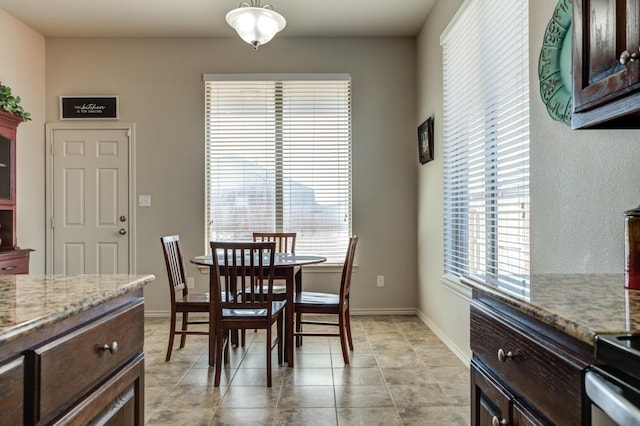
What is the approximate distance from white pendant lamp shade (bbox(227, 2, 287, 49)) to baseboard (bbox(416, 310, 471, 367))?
2.72 meters

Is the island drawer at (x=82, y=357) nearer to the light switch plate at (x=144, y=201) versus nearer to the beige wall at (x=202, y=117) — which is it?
the beige wall at (x=202, y=117)

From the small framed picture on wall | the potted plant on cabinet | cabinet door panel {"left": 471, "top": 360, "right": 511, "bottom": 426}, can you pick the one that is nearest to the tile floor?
cabinet door panel {"left": 471, "top": 360, "right": 511, "bottom": 426}

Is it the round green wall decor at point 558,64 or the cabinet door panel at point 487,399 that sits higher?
the round green wall decor at point 558,64

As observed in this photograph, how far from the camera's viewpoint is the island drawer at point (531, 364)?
2.47ft

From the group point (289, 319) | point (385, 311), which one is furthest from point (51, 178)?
point (385, 311)

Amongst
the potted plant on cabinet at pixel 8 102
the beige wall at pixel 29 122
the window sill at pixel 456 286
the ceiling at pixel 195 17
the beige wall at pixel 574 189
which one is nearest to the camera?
the beige wall at pixel 574 189

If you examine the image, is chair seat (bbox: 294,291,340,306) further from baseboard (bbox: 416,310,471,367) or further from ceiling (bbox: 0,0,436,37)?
ceiling (bbox: 0,0,436,37)

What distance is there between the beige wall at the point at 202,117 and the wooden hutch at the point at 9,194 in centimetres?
93

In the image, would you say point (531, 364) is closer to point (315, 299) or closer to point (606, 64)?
point (606, 64)

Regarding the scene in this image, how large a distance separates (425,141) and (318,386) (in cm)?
248

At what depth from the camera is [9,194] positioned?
3506 millimetres

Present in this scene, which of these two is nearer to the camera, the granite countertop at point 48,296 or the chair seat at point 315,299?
the granite countertop at point 48,296

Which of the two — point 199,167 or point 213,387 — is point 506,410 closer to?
point 213,387

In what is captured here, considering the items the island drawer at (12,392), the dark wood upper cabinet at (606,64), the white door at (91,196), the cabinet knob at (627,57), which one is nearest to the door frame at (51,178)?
the white door at (91,196)
